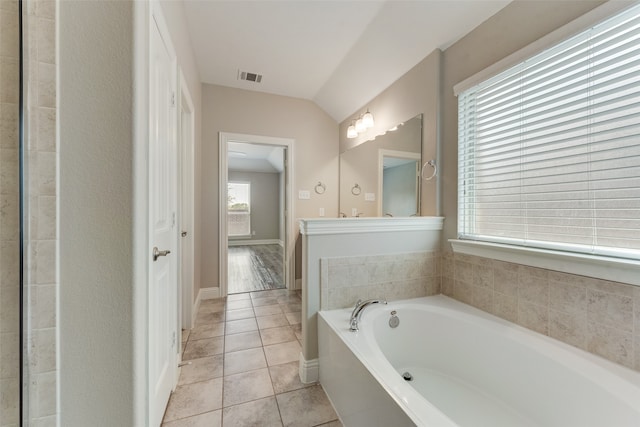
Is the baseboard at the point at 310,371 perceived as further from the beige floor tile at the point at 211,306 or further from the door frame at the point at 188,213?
the beige floor tile at the point at 211,306

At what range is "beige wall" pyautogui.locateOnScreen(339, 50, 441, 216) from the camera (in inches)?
76.0

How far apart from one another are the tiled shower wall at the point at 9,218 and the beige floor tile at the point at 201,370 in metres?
1.05

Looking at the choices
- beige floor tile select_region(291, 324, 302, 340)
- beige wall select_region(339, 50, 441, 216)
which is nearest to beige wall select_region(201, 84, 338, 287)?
beige wall select_region(339, 50, 441, 216)

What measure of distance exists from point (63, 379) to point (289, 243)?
261 cm

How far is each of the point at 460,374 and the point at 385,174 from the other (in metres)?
1.78

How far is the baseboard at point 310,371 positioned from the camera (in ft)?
5.21

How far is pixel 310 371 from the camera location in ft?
5.24

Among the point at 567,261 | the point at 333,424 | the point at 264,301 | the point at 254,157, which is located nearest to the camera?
the point at 567,261

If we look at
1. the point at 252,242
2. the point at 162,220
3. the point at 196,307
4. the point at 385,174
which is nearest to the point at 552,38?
the point at 385,174

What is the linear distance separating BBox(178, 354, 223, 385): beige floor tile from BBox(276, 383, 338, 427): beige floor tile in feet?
1.73

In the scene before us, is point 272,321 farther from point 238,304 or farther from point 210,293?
point 210,293

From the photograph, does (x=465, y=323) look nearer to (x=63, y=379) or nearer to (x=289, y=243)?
(x=63, y=379)

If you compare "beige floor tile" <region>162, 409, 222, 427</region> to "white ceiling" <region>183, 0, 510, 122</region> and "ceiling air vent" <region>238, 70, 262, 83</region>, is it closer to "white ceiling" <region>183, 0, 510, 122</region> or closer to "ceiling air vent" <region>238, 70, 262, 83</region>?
"white ceiling" <region>183, 0, 510, 122</region>

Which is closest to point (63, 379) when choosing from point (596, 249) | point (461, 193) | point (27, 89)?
point (27, 89)
